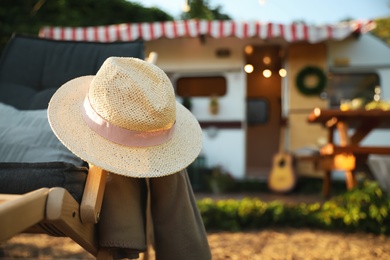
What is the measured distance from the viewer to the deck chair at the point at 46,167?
0.94 m

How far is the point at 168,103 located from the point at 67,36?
5.17m

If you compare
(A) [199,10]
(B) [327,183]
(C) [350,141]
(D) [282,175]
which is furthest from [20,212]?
(A) [199,10]

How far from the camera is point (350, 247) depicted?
2.94 m

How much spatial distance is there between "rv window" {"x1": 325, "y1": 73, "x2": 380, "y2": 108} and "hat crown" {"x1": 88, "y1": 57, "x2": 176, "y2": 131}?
5462mm

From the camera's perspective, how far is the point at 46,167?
120cm

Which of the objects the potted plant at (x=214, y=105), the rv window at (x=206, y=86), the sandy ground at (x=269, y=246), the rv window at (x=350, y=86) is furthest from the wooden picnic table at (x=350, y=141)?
the rv window at (x=206, y=86)

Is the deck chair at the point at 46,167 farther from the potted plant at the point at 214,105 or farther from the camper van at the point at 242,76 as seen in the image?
the potted plant at the point at 214,105

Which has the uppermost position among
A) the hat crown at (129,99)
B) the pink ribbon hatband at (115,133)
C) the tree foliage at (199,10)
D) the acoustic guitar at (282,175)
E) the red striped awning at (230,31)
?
the tree foliage at (199,10)

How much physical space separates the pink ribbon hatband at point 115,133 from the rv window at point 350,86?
18.1 ft

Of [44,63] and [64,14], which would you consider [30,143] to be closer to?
[44,63]

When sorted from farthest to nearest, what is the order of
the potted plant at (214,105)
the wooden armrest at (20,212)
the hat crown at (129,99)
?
1. the potted plant at (214,105)
2. the hat crown at (129,99)
3. the wooden armrest at (20,212)

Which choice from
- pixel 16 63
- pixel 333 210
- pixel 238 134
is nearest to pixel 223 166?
pixel 238 134

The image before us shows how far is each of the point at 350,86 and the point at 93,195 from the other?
5853mm

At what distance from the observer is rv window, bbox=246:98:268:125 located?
790cm
